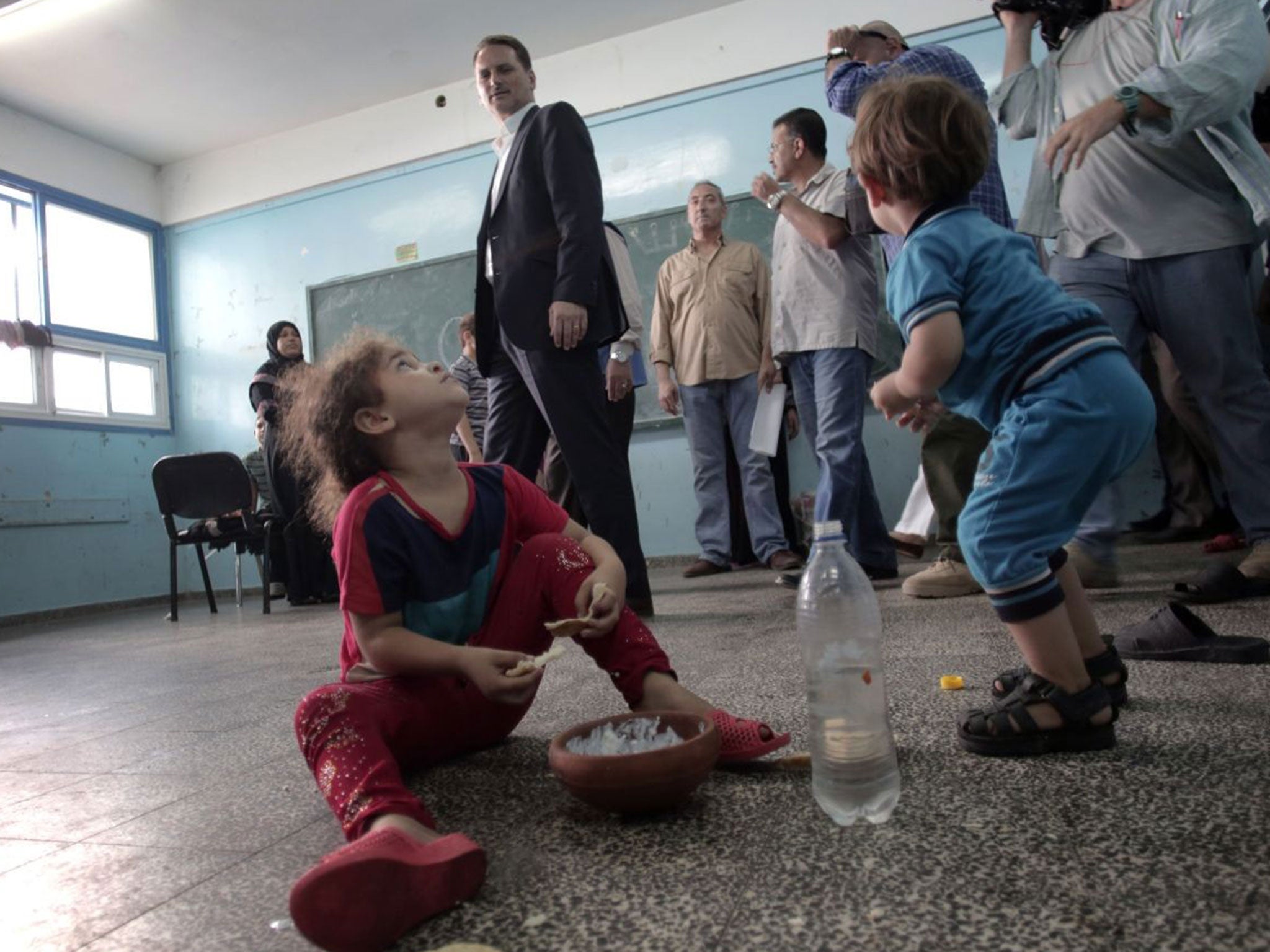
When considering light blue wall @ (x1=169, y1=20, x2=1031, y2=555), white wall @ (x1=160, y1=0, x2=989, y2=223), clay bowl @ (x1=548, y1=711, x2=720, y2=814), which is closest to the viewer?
clay bowl @ (x1=548, y1=711, x2=720, y2=814)

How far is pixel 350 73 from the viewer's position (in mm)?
5586

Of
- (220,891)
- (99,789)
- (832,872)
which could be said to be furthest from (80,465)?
(832,872)

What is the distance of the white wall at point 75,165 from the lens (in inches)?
223

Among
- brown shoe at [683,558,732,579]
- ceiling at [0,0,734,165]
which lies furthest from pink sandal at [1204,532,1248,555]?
ceiling at [0,0,734,165]

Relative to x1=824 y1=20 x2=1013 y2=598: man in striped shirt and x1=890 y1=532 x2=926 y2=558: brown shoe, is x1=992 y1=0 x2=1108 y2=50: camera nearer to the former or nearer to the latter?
x1=824 y1=20 x2=1013 y2=598: man in striped shirt

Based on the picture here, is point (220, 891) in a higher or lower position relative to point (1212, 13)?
lower

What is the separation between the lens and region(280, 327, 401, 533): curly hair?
1188 mm

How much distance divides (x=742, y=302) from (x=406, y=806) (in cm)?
362

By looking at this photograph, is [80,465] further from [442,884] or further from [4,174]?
[442,884]

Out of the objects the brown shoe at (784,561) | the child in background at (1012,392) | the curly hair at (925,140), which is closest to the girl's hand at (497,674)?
the child in background at (1012,392)

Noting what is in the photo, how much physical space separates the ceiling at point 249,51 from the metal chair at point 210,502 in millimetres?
2512

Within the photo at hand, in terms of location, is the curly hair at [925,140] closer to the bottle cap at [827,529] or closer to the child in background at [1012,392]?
the child in background at [1012,392]

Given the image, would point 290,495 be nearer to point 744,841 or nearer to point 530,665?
point 530,665

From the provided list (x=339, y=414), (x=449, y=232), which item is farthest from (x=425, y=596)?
(x=449, y=232)
